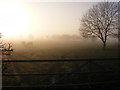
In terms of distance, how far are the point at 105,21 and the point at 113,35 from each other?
12.6ft

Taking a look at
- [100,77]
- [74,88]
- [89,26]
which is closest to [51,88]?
[74,88]

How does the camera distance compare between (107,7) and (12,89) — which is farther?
(107,7)

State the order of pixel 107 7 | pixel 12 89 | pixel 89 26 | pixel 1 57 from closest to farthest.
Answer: pixel 12 89 < pixel 1 57 < pixel 107 7 < pixel 89 26

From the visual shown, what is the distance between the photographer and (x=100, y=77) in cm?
608

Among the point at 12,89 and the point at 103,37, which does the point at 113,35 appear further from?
the point at 12,89

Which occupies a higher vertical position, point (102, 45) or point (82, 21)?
point (82, 21)

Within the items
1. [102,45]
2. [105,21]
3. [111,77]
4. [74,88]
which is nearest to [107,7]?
[105,21]

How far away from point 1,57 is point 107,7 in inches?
1061

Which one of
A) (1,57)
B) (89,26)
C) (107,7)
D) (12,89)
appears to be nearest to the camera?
(12,89)

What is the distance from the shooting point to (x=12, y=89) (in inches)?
185

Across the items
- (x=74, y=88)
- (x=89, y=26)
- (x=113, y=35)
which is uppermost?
(x=89, y=26)

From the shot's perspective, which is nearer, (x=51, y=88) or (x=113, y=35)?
(x=51, y=88)

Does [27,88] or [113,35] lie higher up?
[113,35]

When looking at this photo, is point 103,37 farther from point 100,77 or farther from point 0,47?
point 0,47
